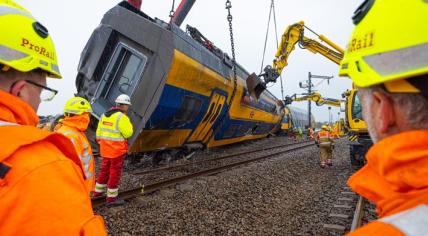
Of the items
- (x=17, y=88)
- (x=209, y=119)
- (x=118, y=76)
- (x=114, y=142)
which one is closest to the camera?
(x=17, y=88)

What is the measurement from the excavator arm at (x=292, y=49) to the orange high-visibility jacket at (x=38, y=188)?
43.6 feet

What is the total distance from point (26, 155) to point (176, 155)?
32.7ft

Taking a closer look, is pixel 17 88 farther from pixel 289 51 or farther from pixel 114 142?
pixel 289 51

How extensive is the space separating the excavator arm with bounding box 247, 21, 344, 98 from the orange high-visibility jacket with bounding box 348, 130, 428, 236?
13.2m

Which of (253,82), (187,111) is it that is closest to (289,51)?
(253,82)

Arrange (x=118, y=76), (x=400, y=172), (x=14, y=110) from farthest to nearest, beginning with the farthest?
(x=118, y=76) < (x=14, y=110) < (x=400, y=172)

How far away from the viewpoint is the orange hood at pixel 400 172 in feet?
3.05

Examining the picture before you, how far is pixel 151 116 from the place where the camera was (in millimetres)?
7715

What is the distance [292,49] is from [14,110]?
15.3m

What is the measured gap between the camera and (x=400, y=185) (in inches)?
38.2

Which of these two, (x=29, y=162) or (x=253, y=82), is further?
(x=253, y=82)

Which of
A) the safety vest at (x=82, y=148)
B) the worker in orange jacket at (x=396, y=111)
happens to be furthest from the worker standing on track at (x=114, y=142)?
the worker in orange jacket at (x=396, y=111)

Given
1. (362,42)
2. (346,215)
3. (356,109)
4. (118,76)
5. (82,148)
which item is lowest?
(346,215)

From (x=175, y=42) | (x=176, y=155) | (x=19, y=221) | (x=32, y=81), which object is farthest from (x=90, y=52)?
(x=19, y=221)
